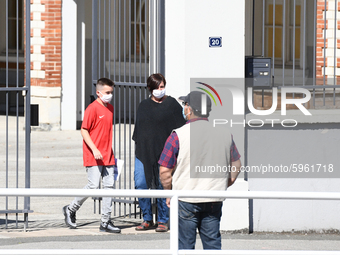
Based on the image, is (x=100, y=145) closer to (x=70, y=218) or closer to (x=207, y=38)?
(x=70, y=218)

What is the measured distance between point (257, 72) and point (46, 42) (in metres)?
8.91

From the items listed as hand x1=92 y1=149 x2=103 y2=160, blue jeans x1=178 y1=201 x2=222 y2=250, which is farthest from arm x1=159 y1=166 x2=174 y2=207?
hand x1=92 y1=149 x2=103 y2=160

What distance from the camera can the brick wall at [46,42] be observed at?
49.0 feet

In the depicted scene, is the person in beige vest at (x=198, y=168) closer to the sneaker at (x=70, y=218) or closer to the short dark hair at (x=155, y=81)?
the short dark hair at (x=155, y=81)

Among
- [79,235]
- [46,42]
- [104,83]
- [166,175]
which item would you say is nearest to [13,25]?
[46,42]

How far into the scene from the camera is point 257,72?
7.14m

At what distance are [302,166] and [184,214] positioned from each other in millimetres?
2639

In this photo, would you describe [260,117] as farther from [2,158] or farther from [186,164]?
[2,158]

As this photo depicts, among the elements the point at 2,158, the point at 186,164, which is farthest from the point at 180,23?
the point at 2,158

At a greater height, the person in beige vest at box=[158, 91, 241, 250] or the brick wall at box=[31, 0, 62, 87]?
the brick wall at box=[31, 0, 62, 87]

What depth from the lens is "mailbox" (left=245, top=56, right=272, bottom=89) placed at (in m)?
7.12

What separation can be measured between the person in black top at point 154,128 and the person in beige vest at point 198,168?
5.87 feet

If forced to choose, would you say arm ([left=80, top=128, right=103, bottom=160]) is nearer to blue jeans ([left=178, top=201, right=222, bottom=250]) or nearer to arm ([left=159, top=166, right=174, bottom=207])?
arm ([left=159, top=166, right=174, bottom=207])

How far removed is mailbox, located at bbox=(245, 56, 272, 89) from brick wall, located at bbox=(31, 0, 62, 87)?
8.75 meters
